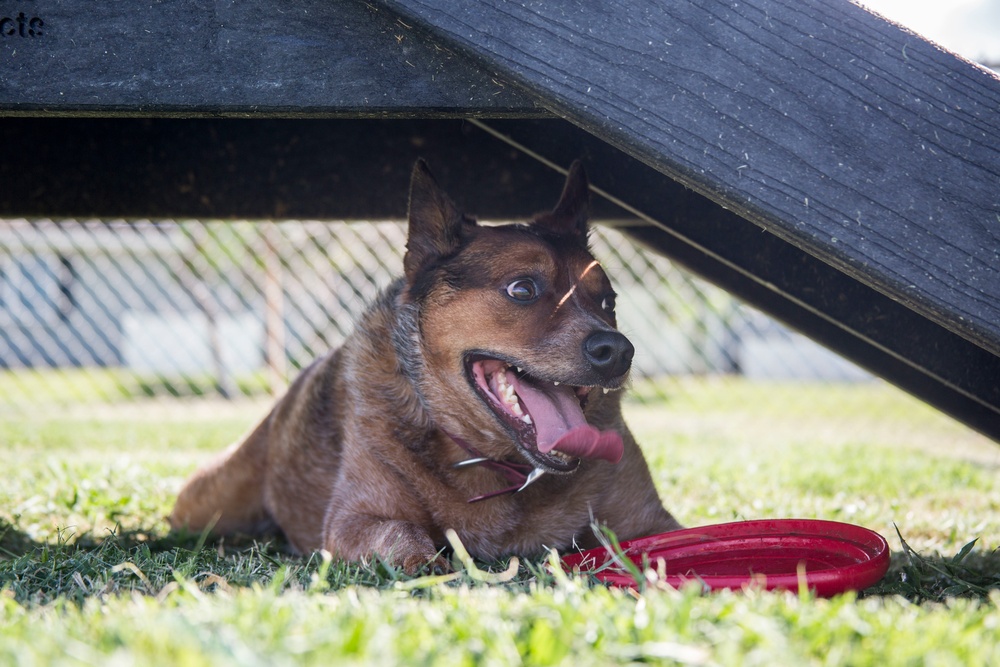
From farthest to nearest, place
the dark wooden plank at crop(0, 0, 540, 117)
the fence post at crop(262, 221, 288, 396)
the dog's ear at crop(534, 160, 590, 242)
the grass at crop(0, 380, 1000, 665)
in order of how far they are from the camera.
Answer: the fence post at crop(262, 221, 288, 396), the dog's ear at crop(534, 160, 590, 242), the dark wooden plank at crop(0, 0, 540, 117), the grass at crop(0, 380, 1000, 665)

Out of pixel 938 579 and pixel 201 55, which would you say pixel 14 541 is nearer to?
pixel 201 55

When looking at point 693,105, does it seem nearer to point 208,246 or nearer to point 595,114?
point 595,114

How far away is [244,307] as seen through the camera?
40.8 feet

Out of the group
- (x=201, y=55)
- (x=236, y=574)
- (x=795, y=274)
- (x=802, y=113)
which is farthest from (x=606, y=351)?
(x=201, y=55)

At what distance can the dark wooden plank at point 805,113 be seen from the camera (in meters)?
2.01

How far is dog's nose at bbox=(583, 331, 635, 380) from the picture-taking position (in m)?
2.61

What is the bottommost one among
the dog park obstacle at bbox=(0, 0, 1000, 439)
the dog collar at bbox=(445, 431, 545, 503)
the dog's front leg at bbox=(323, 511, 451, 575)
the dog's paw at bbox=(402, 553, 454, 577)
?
the dog's front leg at bbox=(323, 511, 451, 575)

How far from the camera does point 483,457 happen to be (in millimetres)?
2859

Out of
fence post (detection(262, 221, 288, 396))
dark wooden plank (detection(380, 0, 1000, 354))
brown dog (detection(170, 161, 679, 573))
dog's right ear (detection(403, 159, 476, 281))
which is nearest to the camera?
dark wooden plank (detection(380, 0, 1000, 354))

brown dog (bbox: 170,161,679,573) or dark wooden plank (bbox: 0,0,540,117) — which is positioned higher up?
dark wooden plank (bbox: 0,0,540,117)

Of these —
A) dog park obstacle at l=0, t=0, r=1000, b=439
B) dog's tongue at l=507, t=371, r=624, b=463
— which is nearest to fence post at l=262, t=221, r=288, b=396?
dog's tongue at l=507, t=371, r=624, b=463

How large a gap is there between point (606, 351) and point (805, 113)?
2.86ft

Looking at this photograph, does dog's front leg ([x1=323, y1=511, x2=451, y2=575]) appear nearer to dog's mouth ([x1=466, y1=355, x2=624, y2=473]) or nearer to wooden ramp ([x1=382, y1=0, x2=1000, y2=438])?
dog's mouth ([x1=466, y1=355, x2=624, y2=473])

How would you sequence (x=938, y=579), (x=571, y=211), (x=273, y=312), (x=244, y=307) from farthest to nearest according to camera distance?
(x=244, y=307)
(x=273, y=312)
(x=571, y=211)
(x=938, y=579)
